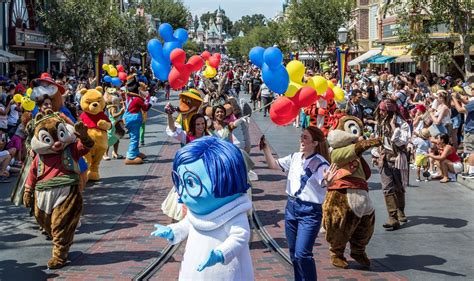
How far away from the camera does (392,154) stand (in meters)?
7.99

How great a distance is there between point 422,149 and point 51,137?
8.19 m

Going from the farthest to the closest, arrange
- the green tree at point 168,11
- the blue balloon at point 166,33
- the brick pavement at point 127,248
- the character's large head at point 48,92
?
the green tree at point 168,11 < the character's large head at point 48,92 < the blue balloon at point 166,33 < the brick pavement at point 127,248

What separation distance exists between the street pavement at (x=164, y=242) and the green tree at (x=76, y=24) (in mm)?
19493

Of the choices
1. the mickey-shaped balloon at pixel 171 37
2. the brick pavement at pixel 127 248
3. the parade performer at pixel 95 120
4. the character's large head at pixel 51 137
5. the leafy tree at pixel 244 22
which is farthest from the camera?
the leafy tree at pixel 244 22

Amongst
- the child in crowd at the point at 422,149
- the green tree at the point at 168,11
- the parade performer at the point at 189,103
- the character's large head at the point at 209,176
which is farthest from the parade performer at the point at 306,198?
the green tree at the point at 168,11

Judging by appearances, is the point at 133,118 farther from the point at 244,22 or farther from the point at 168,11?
the point at 244,22

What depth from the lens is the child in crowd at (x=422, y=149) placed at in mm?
12391

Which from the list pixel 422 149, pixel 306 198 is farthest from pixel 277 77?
pixel 422 149

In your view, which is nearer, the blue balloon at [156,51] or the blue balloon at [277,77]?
the blue balloon at [277,77]

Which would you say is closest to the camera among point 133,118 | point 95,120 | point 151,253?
point 151,253

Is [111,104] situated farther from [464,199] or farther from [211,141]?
[211,141]

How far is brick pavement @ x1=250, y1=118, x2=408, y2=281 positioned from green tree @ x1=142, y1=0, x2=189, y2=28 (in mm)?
54263

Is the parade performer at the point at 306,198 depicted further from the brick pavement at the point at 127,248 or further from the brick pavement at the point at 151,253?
the brick pavement at the point at 127,248

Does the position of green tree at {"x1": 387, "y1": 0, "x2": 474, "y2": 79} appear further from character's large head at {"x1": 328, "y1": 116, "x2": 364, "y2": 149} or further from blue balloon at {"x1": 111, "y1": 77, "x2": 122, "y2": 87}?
character's large head at {"x1": 328, "y1": 116, "x2": 364, "y2": 149}
